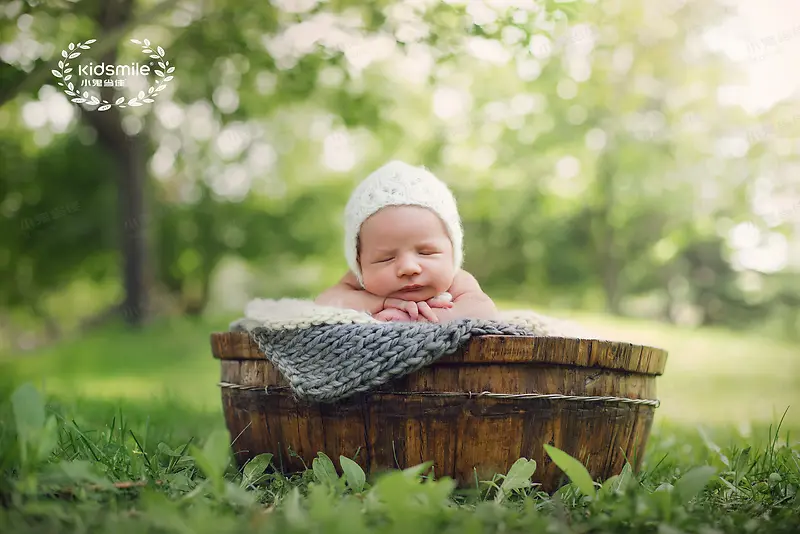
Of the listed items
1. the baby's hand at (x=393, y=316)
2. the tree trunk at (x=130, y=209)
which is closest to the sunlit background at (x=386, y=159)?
the tree trunk at (x=130, y=209)

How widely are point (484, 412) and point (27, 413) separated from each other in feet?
3.10

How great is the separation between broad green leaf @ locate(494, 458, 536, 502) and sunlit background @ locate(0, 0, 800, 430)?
1.65 meters

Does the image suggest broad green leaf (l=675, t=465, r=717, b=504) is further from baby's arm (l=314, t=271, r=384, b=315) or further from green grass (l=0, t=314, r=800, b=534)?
baby's arm (l=314, t=271, r=384, b=315)

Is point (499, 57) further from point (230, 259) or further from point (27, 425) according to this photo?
point (230, 259)

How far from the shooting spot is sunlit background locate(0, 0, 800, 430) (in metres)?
3.18

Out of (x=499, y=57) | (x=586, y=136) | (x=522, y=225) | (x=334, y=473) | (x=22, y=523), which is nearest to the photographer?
(x=22, y=523)

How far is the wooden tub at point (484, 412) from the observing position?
5.38ft

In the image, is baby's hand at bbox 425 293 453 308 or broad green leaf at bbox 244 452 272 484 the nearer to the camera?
broad green leaf at bbox 244 452 272 484

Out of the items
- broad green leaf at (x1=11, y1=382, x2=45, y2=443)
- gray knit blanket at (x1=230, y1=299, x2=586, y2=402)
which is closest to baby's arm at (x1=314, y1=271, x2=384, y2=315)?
gray knit blanket at (x1=230, y1=299, x2=586, y2=402)

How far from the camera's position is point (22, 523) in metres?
1.17

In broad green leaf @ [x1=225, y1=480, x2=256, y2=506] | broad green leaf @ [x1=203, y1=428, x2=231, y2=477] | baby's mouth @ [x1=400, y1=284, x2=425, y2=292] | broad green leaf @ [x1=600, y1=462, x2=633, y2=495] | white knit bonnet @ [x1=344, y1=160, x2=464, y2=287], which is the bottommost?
broad green leaf @ [x1=600, y1=462, x2=633, y2=495]

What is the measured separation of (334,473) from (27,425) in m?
0.64

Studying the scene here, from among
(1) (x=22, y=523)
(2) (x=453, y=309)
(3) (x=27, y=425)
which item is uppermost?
(2) (x=453, y=309)

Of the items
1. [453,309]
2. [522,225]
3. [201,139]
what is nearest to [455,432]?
[453,309]
